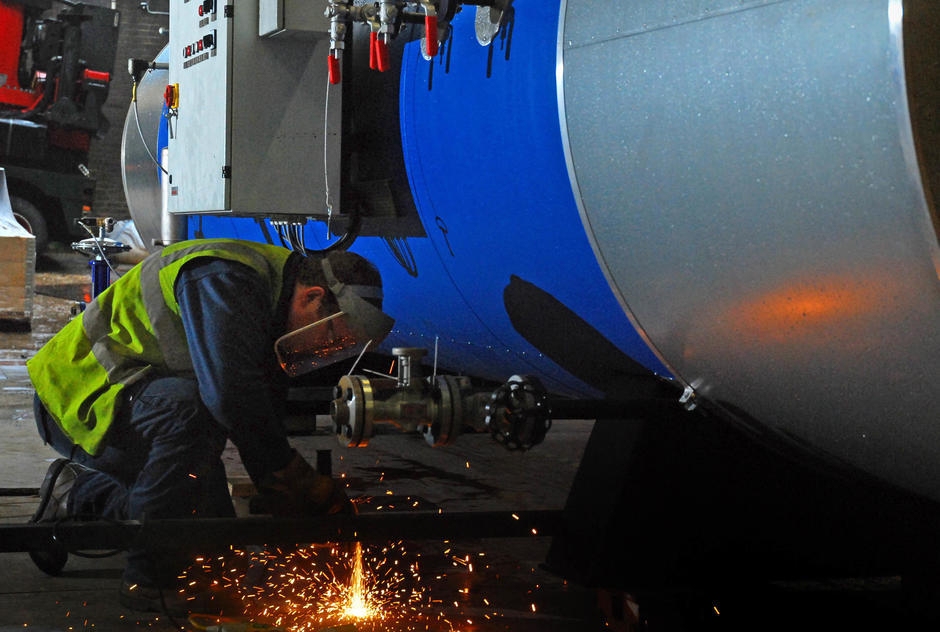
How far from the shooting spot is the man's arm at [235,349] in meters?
2.41

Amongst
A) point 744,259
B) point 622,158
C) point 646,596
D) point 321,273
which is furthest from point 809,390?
point 321,273

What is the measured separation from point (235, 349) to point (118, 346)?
1.38 ft

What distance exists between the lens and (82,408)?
2.67 meters

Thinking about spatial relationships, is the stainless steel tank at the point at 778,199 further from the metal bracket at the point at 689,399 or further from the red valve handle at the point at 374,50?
the red valve handle at the point at 374,50

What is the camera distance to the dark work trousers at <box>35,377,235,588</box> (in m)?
2.58

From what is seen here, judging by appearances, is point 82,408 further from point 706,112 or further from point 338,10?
point 706,112

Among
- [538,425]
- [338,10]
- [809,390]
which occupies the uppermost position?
[338,10]

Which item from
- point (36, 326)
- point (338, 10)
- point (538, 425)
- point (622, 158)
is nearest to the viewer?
point (622, 158)

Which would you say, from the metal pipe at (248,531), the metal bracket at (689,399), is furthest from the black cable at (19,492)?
the metal bracket at (689,399)

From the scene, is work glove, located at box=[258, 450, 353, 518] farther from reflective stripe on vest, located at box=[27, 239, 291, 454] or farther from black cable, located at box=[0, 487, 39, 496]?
black cable, located at box=[0, 487, 39, 496]

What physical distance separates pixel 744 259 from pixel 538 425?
2.03 feet

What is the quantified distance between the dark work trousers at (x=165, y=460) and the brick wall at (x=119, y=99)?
12.1 meters

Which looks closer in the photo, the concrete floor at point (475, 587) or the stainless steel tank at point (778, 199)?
the stainless steel tank at point (778, 199)

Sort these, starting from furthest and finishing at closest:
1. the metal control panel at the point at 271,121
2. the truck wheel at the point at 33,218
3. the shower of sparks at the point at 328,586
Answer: the truck wheel at the point at 33,218
the metal control panel at the point at 271,121
the shower of sparks at the point at 328,586
